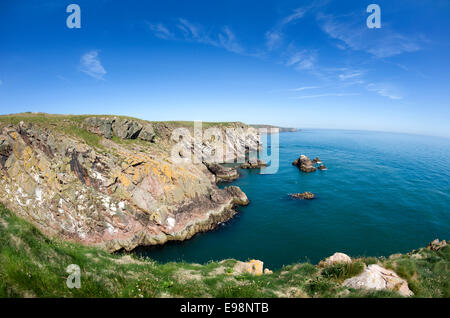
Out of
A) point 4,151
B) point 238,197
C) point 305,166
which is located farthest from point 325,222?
point 4,151

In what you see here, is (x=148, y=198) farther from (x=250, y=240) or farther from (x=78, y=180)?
(x=250, y=240)

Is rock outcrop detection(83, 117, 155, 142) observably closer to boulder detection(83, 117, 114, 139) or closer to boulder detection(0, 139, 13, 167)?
boulder detection(83, 117, 114, 139)

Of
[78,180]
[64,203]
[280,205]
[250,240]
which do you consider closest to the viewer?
[64,203]

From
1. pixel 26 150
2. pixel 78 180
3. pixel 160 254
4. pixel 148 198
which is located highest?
pixel 26 150

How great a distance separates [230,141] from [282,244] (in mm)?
67870

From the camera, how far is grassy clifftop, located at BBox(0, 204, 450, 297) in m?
5.25

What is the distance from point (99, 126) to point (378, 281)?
41.6 m

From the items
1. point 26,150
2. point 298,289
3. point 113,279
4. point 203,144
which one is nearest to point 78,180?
point 26,150

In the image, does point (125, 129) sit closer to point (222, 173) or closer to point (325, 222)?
point (222, 173)

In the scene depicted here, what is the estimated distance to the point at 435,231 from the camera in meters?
31.6

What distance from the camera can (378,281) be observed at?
342 inches

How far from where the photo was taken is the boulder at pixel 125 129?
120 feet

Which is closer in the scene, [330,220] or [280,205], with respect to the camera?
[330,220]

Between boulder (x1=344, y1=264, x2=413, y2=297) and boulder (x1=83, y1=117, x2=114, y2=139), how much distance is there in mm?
39003
